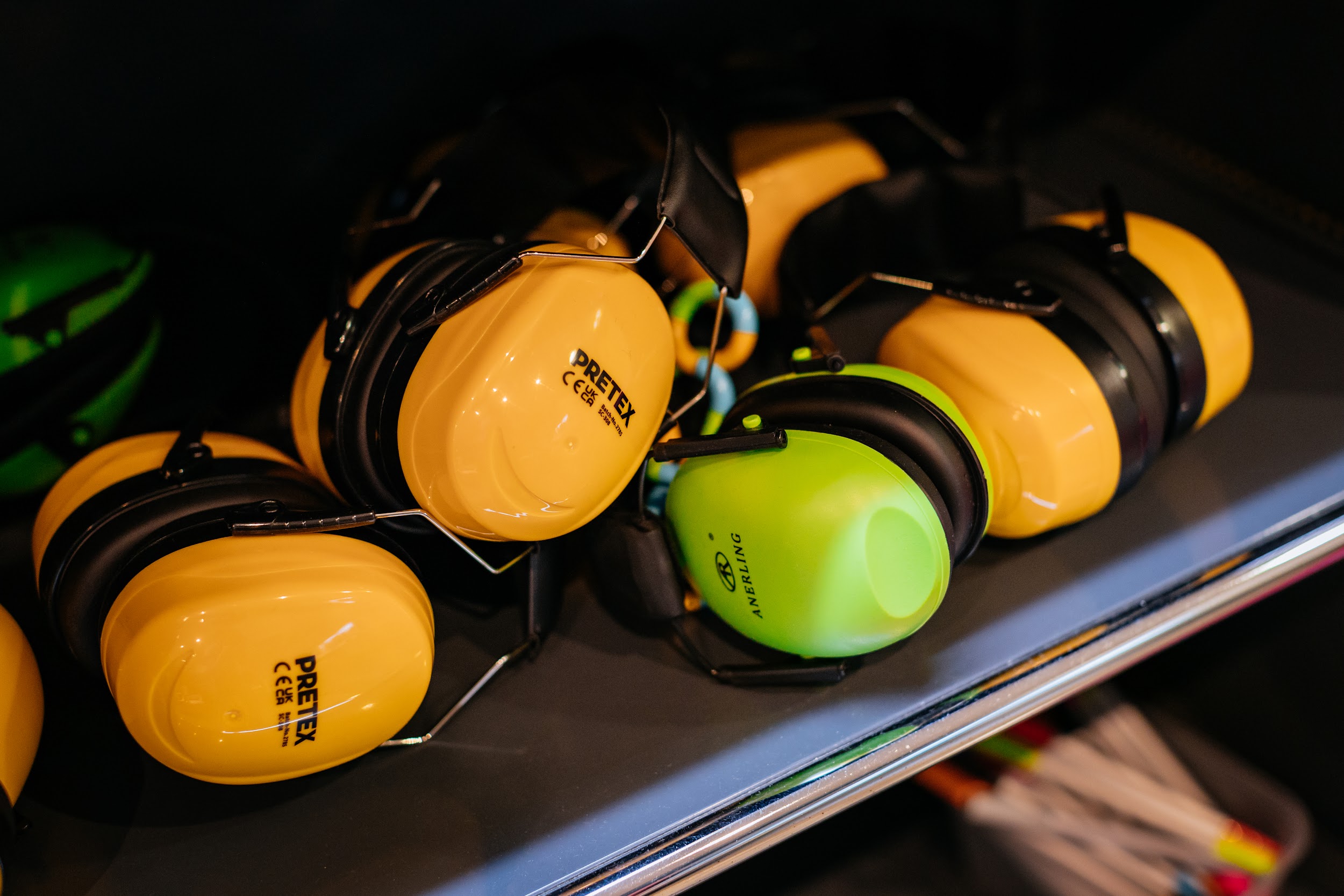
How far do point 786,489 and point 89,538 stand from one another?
1.59ft

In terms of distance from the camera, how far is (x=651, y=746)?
68 centimetres

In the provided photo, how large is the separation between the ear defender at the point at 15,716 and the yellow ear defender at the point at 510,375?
0.24m

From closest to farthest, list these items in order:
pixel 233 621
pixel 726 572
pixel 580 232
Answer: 1. pixel 233 621
2. pixel 726 572
3. pixel 580 232

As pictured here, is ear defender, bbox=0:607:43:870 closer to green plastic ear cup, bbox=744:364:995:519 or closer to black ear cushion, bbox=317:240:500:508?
black ear cushion, bbox=317:240:500:508

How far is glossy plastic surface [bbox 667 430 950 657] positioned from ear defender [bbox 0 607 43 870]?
480 mm

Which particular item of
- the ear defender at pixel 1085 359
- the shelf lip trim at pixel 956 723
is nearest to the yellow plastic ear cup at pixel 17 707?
the shelf lip trim at pixel 956 723

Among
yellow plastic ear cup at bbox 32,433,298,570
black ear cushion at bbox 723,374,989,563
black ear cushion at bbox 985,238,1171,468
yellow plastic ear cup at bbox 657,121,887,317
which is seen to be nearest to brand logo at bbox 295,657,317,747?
yellow plastic ear cup at bbox 32,433,298,570

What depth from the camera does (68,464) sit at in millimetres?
792

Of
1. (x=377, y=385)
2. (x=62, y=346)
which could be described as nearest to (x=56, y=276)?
(x=62, y=346)

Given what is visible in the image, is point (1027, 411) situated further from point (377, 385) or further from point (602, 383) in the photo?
point (377, 385)

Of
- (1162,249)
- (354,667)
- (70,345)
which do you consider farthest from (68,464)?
(1162,249)

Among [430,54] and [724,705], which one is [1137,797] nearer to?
[724,705]

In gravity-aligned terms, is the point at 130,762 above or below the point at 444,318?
below

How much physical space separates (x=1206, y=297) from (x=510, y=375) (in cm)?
59
